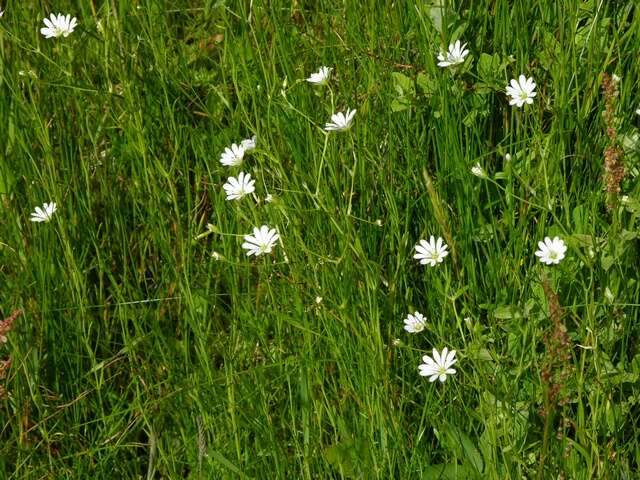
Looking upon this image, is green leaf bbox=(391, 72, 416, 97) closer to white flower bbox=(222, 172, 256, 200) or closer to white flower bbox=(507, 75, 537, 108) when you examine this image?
white flower bbox=(507, 75, 537, 108)

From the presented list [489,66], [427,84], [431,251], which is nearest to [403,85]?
[427,84]

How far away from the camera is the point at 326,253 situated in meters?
2.37

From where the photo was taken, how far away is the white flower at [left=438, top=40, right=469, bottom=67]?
2.42 metres

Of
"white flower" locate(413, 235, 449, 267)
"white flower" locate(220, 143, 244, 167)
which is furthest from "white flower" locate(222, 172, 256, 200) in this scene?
"white flower" locate(413, 235, 449, 267)

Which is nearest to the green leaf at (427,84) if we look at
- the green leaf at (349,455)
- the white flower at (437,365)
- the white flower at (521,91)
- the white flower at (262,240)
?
the white flower at (521,91)

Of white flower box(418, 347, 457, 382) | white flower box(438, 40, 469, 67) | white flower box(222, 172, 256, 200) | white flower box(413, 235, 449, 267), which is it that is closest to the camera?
white flower box(418, 347, 457, 382)

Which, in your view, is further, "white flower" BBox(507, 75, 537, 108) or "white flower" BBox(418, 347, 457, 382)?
"white flower" BBox(507, 75, 537, 108)

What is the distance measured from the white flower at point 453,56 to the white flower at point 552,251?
0.54 metres

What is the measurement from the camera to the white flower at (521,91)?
7.63ft

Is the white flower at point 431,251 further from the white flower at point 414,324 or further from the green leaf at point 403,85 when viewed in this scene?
the green leaf at point 403,85

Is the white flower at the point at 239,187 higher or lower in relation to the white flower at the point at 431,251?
higher

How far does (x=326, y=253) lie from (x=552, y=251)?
53cm

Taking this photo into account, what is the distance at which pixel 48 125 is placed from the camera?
9.29ft

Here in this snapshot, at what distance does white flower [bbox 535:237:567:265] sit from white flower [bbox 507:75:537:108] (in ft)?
1.27
